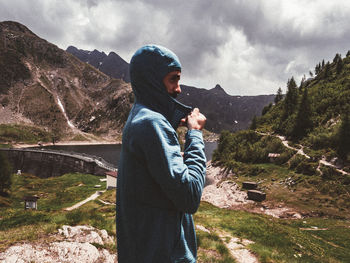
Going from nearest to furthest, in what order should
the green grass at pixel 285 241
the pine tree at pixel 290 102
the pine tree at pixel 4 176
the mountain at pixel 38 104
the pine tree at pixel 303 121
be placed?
the green grass at pixel 285 241, the pine tree at pixel 4 176, the pine tree at pixel 303 121, the pine tree at pixel 290 102, the mountain at pixel 38 104

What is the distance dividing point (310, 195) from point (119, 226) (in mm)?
34411

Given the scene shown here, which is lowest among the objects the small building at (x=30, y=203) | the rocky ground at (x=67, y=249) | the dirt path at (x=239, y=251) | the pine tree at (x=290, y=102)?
the small building at (x=30, y=203)

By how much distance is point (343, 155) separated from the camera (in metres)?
34.5

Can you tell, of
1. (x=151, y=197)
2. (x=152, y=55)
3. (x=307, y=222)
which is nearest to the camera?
(x=151, y=197)

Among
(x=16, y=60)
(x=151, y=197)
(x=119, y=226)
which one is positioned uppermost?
(x=16, y=60)

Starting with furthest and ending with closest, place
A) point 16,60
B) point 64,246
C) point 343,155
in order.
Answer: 1. point 16,60
2. point 343,155
3. point 64,246

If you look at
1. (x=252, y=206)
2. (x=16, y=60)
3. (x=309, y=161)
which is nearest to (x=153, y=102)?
(x=252, y=206)

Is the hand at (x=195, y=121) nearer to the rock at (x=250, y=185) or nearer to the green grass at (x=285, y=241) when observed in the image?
the green grass at (x=285, y=241)

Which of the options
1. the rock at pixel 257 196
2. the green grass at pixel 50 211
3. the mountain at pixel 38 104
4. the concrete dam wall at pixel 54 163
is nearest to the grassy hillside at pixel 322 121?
the rock at pixel 257 196

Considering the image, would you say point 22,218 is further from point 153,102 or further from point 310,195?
point 310,195

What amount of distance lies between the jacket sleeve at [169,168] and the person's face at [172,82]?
37 cm

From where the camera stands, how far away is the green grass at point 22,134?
4857 inches

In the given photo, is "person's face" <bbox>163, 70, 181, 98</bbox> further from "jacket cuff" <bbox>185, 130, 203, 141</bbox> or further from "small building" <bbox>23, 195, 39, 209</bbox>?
"small building" <bbox>23, 195, 39, 209</bbox>

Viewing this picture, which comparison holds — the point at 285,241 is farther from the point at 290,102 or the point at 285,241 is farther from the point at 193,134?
the point at 290,102
